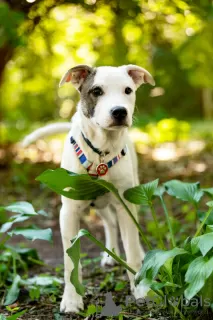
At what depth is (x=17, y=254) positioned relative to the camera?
3982mm

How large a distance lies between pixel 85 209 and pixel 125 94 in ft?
2.95

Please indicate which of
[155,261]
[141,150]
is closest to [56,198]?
[155,261]

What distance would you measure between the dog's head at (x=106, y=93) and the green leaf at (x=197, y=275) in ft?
3.28

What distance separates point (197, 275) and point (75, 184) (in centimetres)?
99

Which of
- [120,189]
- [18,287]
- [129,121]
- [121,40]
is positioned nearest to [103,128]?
[129,121]

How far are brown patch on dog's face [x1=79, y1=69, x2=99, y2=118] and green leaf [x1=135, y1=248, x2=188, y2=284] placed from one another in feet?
3.34

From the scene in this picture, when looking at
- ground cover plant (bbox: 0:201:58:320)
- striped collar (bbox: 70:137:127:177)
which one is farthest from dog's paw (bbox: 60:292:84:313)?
striped collar (bbox: 70:137:127:177)

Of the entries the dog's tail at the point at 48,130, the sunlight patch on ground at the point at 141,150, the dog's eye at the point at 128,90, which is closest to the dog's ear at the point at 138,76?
the dog's eye at the point at 128,90

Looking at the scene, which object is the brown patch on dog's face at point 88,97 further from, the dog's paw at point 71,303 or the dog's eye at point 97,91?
the dog's paw at point 71,303

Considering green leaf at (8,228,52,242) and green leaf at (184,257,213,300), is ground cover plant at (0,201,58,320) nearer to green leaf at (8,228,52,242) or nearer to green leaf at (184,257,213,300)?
green leaf at (8,228,52,242)

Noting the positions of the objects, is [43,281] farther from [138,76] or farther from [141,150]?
[141,150]

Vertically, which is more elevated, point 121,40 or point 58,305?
point 121,40

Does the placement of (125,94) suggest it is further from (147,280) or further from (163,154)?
(163,154)

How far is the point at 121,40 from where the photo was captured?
718 centimetres
